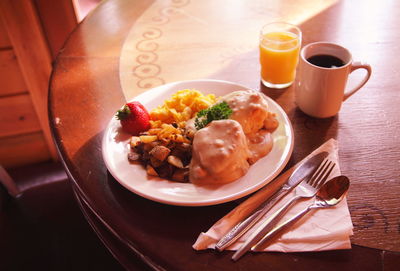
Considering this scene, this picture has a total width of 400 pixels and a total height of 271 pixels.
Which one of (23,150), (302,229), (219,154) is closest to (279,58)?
(219,154)

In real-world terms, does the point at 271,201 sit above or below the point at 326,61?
below

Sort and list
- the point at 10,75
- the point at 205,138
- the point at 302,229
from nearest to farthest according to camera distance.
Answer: the point at 302,229
the point at 205,138
the point at 10,75

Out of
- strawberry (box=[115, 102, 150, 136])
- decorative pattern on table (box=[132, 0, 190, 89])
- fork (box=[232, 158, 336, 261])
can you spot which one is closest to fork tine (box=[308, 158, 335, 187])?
fork (box=[232, 158, 336, 261])

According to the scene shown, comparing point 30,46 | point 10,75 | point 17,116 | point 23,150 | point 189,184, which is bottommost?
point 23,150

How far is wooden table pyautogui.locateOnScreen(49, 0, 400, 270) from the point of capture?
0.78 m

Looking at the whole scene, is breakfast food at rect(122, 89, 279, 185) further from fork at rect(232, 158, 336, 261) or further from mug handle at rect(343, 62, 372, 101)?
mug handle at rect(343, 62, 372, 101)

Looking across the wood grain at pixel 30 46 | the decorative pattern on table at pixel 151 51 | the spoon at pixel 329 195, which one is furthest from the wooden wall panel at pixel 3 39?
the spoon at pixel 329 195

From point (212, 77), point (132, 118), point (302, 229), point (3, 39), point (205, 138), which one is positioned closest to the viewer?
point (302, 229)

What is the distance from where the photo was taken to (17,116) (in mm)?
2305

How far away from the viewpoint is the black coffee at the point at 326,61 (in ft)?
3.73

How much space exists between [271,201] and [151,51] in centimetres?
86

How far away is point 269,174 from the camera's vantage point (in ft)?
2.89

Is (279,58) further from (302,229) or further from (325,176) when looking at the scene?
(302,229)

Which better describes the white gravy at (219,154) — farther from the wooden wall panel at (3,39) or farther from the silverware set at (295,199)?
the wooden wall panel at (3,39)
